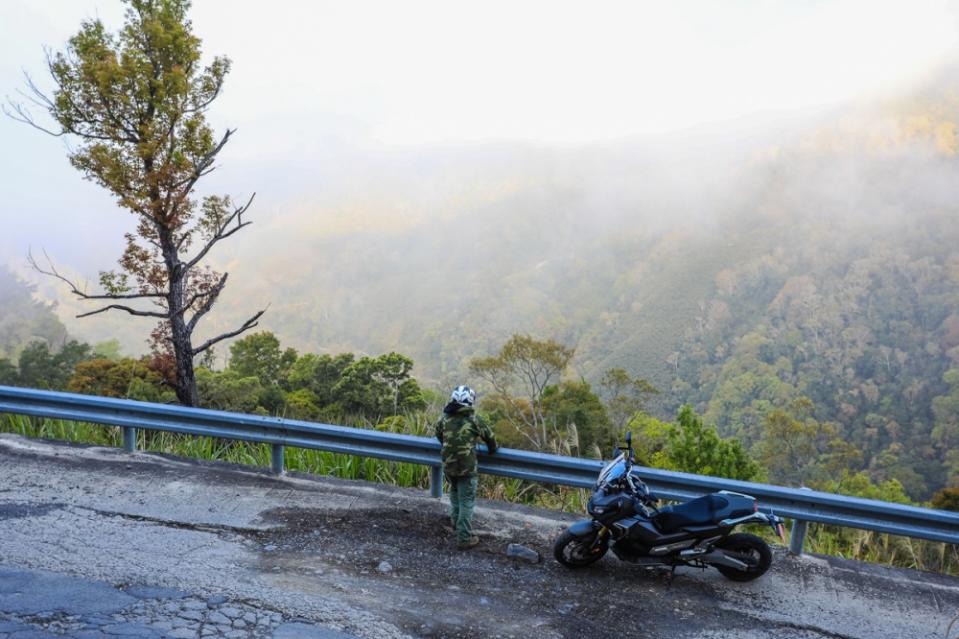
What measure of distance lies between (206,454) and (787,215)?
574 ft

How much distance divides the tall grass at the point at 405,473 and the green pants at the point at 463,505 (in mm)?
1259

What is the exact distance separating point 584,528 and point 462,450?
1.10m

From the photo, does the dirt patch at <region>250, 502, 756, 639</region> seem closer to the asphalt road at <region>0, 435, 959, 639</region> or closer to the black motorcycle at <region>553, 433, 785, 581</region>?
the asphalt road at <region>0, 435, 959, 639</region>

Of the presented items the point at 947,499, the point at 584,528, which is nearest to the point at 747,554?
the point at 584,528

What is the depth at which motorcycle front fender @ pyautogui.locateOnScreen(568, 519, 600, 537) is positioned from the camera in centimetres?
511

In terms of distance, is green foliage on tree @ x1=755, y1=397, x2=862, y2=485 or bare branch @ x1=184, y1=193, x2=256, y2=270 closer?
bare branch @ x1=184, y1=193, x2=256, y2=270

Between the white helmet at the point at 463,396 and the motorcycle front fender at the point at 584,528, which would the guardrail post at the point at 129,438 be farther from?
the motorcycle front fender at the point at 584,528

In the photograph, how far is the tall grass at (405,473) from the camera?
638cm

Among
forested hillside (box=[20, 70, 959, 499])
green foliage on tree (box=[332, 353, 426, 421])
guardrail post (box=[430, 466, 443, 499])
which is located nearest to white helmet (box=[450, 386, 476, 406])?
guardrail post (box=[430, 466, 443, 499])

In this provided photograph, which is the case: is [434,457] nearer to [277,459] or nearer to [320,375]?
[277,459]

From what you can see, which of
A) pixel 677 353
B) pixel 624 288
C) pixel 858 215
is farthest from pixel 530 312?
pixel 858 215

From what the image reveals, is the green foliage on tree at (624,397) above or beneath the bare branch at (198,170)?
beneath

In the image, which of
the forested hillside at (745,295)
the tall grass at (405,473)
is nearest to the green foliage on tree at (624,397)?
the forested hillside at (745,295)

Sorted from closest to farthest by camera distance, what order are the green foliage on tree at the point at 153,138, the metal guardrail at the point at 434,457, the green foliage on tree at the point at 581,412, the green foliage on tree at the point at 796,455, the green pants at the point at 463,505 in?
the metal guardrail at the point at 434,457 < the green pants at the point at 463,505 < the green foliage on tree at the point at 153,138 < the green foliage on tree at the point at 581,412 < the green foliage on tree at the point at 796,455
